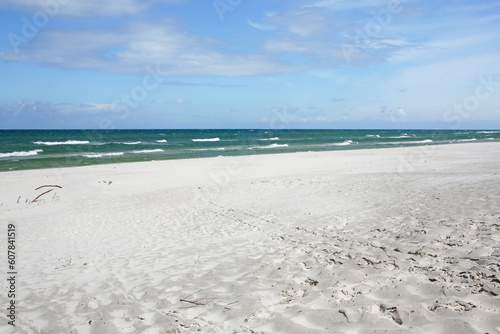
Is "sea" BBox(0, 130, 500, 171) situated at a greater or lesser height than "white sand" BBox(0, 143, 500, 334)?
greater

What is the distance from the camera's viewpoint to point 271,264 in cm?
529

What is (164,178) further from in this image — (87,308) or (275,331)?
(275,331)

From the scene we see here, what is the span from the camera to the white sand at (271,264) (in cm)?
361

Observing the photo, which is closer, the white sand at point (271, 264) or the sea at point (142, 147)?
the white sand at point (271, 264)

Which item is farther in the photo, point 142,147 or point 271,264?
point 142,147

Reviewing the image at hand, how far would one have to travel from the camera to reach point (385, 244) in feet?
18.7

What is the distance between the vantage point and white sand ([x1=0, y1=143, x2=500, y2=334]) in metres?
3.61

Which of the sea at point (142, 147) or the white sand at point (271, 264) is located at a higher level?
the sea at point (142, 147)

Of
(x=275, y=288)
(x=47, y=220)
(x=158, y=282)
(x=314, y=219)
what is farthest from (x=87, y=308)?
(x=47, y=220)

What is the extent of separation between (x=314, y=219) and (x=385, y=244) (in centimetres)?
262

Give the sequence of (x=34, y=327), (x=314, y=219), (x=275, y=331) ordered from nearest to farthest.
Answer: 1. (x=275, y=331)
2. (x=34, y=327)
3. (x=314, y=219)

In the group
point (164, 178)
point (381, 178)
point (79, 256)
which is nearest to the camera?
point (79, 256)

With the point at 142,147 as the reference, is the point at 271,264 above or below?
below

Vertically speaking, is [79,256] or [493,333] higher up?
[493,333]
